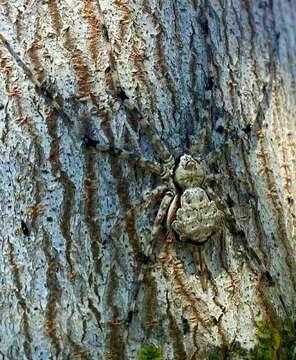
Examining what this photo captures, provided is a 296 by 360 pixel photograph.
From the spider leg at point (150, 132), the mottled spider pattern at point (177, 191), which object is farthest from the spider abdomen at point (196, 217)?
the spider leg at point (150, 132)

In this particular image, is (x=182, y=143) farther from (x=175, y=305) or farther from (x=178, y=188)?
(x=175, y=305)

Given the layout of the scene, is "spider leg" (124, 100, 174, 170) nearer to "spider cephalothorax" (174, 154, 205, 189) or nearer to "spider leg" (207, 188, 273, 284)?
"spider cephalothorax" (174, 154, 205, 189)

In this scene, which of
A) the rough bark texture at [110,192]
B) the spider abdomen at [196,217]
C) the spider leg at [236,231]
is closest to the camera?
the rough bark texture at [110,192]

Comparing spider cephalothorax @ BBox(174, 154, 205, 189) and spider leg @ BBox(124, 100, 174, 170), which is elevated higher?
spider leg @ BBox(124, 100, 174, 170)

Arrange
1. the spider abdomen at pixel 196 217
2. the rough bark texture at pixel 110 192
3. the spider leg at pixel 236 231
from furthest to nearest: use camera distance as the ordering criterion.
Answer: the spider leg at pixel 236 231
the spider abdomen at pixel 196 217
the rough bark texture at pixel 110 192

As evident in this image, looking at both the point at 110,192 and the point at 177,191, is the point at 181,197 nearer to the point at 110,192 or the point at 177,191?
the point at 177,191

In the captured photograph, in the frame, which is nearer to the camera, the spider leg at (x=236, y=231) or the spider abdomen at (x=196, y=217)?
the spider abdomen at (x=196, y=217)

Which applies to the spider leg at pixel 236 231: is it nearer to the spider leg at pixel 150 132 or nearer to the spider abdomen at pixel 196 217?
the spider abdomen at pixel 196 217

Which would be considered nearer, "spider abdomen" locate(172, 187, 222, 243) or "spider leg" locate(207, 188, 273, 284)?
"spider abdomen" locate(172, 187, 222, 243)

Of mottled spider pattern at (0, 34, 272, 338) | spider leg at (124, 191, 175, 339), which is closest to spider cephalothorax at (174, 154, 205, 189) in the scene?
mottled spider pattern at (0, 34, 272, 338)
